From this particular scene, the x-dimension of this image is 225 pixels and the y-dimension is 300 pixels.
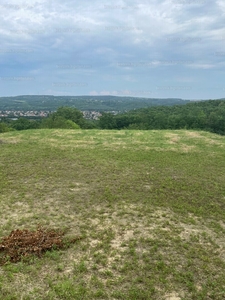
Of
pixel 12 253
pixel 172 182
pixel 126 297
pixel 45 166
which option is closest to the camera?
pixel 126 297

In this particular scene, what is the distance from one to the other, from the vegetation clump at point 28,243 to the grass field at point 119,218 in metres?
0.19

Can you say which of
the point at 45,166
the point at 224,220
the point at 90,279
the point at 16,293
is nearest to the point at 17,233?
the point at 16,293

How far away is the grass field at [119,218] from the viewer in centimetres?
464

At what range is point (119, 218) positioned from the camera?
7.12 metres

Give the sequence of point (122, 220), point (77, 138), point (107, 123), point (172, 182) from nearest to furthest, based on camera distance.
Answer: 1. point (122, 220)
2. point (172, 182)
3. point (77, 138)
4. point (107, 123)

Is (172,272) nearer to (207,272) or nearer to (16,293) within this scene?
(207,272)

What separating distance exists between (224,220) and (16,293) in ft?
17.5

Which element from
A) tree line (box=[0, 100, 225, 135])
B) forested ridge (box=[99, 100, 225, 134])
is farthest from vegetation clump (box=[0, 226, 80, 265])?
forested ridge (box=[99, 100, 225, 134])

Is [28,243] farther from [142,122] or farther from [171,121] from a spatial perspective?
[142,122]

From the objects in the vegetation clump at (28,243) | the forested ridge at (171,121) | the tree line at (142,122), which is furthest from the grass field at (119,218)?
the forested ridge at (171,121)

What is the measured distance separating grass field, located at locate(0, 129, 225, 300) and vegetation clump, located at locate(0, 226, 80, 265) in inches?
7.5

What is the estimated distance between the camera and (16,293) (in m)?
4.38

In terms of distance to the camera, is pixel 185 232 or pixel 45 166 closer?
pixel 185 232

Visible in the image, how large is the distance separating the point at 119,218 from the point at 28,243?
242cm
